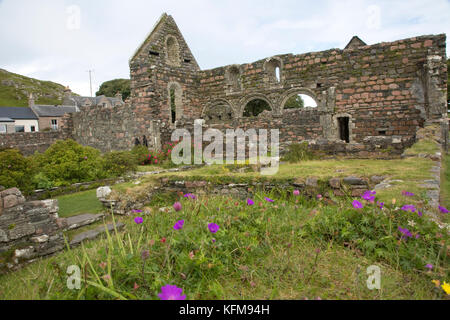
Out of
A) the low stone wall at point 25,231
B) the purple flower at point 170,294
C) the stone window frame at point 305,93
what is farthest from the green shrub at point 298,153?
the purple flower at point 170,294

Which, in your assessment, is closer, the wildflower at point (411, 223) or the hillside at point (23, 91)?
the wildflower at point (411, 223)

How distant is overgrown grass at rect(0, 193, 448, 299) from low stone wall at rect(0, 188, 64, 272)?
1801 mm

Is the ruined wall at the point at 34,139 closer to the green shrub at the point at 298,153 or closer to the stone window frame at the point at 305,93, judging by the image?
the stone window frame at the point at 305,93

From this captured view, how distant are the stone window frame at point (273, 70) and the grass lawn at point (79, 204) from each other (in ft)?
37.0

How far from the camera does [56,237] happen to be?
4676 mm

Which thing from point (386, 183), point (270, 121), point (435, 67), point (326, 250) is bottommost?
point (326, 250)

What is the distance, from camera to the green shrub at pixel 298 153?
9367 mm

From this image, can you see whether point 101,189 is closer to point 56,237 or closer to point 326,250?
point 56,237

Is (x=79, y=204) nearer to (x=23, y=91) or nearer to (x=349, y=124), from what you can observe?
(x=349, y=124)

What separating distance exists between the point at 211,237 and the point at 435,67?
1372cm

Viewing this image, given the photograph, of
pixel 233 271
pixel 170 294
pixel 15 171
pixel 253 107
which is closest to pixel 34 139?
pixel 15 171

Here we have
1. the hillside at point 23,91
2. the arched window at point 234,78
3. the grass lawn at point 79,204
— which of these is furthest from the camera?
the hillside at point 23,91
